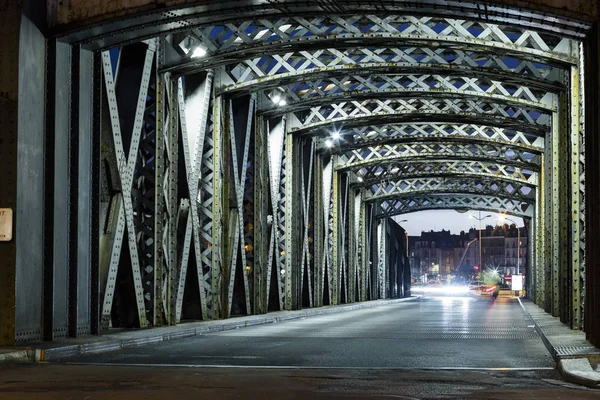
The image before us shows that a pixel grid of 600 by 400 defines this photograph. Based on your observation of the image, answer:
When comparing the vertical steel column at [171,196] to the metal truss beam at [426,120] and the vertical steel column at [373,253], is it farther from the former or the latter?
the vertical steel column at [373,253]

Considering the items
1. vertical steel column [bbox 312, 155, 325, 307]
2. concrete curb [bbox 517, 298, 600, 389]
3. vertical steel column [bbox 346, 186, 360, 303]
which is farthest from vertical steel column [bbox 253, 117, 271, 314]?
vertical steel column [bbox 346, 186, 360, 303]

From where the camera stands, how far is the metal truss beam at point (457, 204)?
2040 inches

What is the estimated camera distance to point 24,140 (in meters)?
13.4

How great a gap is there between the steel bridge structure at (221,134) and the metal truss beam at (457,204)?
17558 millimetres

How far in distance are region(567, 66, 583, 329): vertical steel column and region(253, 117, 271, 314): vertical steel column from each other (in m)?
10.2

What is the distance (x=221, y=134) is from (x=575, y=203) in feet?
31.2

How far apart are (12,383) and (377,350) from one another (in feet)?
22.2

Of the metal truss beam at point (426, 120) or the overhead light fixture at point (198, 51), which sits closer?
the overhead light fixture at point (198, 51)

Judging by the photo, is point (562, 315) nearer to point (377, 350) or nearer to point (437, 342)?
point (437, 342)

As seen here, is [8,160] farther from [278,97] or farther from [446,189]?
[446,189]

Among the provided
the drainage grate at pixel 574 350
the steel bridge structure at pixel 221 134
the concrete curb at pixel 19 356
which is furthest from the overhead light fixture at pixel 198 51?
the drainage grate at pixel 574 350

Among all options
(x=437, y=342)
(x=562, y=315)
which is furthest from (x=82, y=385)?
(x=562, y=315)

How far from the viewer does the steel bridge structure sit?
44.7ft

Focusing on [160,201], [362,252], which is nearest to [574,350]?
[160,201]
